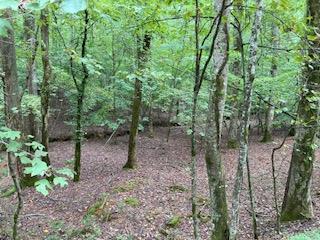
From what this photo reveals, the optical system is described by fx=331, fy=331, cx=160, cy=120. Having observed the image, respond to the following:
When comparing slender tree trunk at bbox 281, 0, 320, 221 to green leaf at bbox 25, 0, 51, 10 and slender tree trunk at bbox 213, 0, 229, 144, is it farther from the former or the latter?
green leaf at bbox 25, 0, 51, 10

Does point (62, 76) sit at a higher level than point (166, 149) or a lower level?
higher

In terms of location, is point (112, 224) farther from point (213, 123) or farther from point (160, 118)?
point (160, 118)

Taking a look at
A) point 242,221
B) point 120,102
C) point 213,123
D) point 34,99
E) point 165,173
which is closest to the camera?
point 213,123

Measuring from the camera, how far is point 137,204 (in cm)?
842

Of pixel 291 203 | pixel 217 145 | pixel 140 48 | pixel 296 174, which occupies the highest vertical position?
pixel 140 48

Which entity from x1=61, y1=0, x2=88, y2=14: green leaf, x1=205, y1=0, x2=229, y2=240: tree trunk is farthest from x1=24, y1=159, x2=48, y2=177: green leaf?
x1=205, y1=0, x2=229, y2=240: tree trunk

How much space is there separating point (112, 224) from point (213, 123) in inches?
156

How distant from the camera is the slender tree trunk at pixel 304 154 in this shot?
249 inches

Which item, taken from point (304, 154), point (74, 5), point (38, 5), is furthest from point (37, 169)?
point (304, 154)

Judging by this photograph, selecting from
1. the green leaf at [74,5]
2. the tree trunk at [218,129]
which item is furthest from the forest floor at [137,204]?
the green leaf at [74,5]

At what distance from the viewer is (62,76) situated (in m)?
12.6

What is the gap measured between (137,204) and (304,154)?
416 cm

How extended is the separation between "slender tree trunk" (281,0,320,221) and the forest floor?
0.93 feet

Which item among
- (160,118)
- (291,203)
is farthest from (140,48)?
(160,118)
